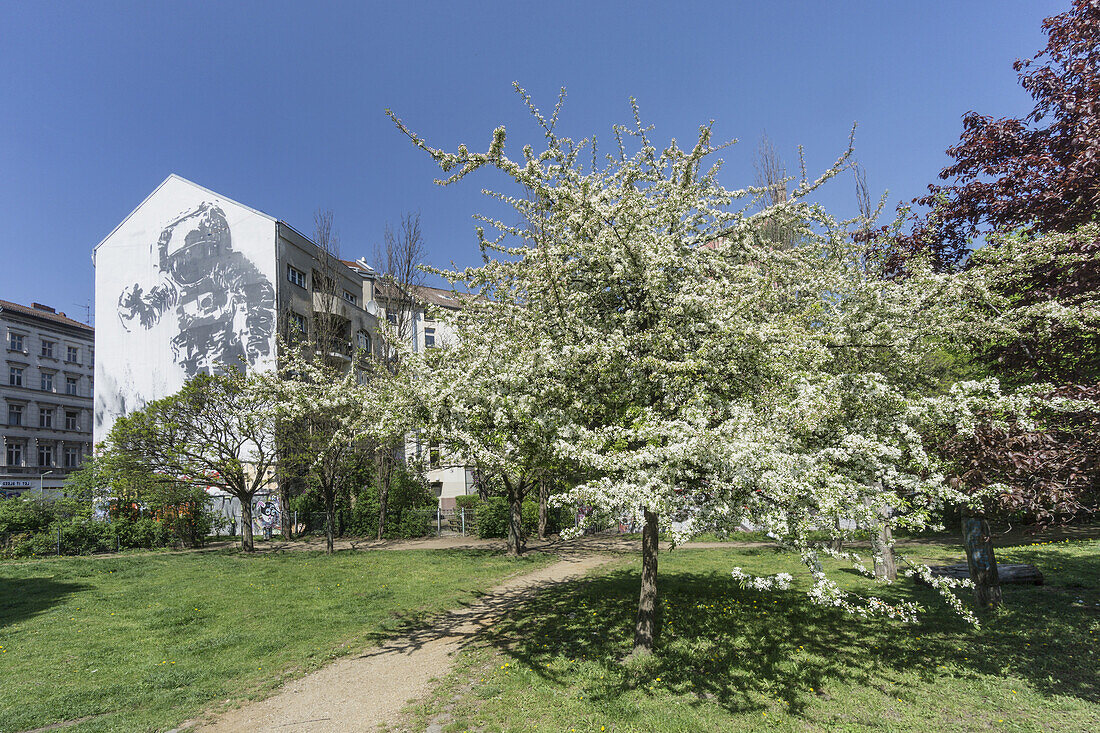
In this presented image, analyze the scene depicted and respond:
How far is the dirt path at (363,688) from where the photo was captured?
649cm

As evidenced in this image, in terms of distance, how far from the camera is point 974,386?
20.4 ft

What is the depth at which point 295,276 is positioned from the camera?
3344 cm

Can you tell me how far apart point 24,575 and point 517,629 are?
16.8 meters

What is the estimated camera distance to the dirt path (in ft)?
21.3

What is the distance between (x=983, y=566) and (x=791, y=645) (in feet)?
14.4

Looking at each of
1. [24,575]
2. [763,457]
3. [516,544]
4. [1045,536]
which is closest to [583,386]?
[763,457]

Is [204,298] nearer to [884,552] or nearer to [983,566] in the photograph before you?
[884,552]

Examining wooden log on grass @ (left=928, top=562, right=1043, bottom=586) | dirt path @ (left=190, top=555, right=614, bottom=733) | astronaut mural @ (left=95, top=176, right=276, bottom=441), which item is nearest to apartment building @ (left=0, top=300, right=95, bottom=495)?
astronaut mural @ (left=95, top=176, right=276, bottom=441)

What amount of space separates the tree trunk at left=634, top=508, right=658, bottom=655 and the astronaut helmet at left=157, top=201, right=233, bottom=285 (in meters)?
33.0

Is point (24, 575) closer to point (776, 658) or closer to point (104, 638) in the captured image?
point (104, 638)

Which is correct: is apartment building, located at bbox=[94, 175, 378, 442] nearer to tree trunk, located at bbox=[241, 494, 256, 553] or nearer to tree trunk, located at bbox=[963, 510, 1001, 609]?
tree trunk, located at bbox=[241, 494, 256, 553]

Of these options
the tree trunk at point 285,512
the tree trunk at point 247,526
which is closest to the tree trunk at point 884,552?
the tree trunk at point 247,526

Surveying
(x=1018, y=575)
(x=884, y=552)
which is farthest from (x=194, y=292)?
(x=1018, y=575)

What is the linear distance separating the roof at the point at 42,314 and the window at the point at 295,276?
23.5 metres
